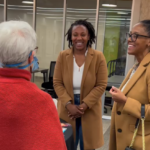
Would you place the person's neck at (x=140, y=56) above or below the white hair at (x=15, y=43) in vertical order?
below

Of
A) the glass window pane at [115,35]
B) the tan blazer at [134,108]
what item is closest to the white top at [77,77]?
the tan blazer at [134,108]

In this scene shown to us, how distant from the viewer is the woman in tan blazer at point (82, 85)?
2072 mm

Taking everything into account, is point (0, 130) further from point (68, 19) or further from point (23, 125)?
point (68, 19)

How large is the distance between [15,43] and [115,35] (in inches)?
153

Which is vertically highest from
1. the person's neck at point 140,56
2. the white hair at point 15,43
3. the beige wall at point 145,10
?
the beige wall at point 145,10

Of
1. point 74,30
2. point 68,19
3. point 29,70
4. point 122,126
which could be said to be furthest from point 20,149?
point 68,19

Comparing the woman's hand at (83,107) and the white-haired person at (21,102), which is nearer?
the white-haired person at (21,102)

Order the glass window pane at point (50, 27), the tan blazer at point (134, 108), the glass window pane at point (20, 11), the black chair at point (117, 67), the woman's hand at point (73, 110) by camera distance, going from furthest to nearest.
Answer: the glass window pane at point (20, 11), the glass window pane at point (50, 27), the black chair at point (117, 67), the woman's hand at point (73, 110), the tan blazer at point (134, 108)

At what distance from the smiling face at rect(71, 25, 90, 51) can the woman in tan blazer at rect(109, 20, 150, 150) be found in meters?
0.67

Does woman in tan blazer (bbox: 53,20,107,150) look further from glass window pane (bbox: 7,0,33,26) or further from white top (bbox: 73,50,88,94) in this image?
glass window pane (bbox: 7,0,33,26)

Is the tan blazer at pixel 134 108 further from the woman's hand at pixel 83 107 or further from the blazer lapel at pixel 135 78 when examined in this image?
the woman's hand at pixel 83 107

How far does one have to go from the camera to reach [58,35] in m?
5.20

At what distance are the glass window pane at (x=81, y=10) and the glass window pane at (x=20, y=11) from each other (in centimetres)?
112

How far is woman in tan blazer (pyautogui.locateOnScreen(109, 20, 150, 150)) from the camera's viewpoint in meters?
1.38
